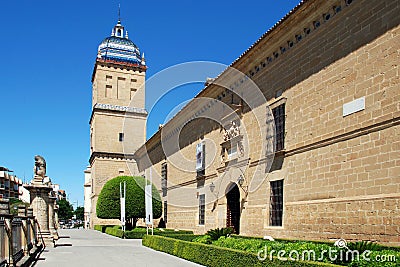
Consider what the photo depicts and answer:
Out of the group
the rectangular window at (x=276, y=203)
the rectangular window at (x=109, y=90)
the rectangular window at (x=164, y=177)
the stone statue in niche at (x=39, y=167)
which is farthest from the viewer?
the rectangular window at (x=109, y=90)

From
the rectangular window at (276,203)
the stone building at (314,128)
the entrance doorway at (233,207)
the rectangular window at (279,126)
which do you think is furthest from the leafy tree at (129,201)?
the rectangular window at (279,126)

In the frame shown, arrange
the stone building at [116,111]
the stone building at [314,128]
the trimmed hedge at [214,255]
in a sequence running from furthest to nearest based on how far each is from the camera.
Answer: the stone building at [116,111]
the stone building at [314,128]
the trimmed hedge at [214,255]

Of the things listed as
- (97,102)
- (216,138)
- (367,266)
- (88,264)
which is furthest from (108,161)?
(367,266)

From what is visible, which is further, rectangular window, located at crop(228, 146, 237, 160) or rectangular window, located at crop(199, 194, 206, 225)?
rectangular window, located at crop(199, 194, 206, 225)

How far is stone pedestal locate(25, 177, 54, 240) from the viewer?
1803 centimetres

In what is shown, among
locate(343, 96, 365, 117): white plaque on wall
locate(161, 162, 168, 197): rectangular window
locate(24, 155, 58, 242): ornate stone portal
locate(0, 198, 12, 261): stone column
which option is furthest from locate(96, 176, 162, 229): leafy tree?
locate(343, 96, 365, 117): white plaque on wall

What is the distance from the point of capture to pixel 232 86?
16859 millimetres

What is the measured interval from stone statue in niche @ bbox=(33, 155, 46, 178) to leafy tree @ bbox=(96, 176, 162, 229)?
9821 millimetres

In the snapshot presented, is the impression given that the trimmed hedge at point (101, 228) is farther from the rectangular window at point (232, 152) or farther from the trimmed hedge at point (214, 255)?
the rectangular window at point (232, 152)

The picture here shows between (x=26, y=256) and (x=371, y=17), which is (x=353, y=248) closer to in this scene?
(x=371, y=17)

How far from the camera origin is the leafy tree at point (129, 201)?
2788cm

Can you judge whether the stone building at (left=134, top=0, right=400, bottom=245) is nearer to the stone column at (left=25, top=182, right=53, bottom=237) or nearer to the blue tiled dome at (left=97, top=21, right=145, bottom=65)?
the stone column at (left=25, top=182, right=53, bottom=237)

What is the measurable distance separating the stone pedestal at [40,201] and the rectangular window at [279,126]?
10.6 metres

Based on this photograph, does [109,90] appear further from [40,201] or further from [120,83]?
[40,201]
